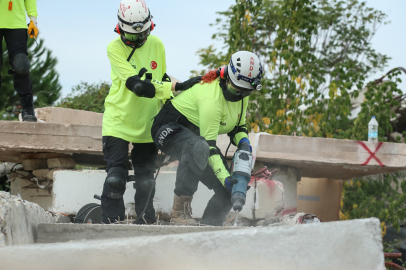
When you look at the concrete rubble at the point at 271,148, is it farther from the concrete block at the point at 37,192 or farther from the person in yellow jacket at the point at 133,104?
the person in yellow jacket at the point at 133,104

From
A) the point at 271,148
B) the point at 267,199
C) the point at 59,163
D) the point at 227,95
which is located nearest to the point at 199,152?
the point at 227,95

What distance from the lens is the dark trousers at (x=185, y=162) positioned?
11.2 ft

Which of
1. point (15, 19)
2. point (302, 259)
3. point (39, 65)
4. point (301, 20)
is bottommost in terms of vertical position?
point (302, 259)

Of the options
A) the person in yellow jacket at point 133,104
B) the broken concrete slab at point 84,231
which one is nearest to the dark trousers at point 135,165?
the person in yellow jacket at point 133,104

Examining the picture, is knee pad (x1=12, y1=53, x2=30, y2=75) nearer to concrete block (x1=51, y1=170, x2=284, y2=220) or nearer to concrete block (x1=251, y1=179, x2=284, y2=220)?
concrete block (x1=51, y1=170, x2=284, y2=220)

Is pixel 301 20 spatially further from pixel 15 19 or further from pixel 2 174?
pixel 2 174

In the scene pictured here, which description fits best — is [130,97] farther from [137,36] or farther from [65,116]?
[65,116]

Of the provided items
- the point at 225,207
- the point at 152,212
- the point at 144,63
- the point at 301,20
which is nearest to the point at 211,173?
the point at 225,207

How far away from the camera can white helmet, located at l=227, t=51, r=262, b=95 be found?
3.35 meters

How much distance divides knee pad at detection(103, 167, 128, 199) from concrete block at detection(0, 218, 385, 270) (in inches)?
77.1

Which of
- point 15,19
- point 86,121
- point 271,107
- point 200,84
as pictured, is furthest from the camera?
point 271,107

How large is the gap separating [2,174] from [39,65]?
1724 cm

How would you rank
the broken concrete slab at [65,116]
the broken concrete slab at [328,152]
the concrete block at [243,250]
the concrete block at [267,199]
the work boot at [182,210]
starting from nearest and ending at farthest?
the concrete block at [243,250], the work boot at [182,210], the concrete block at [267,199], the broken concrete slab at [328,152], the broken concrete slab at [65,116]

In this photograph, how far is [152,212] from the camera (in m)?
3.76
